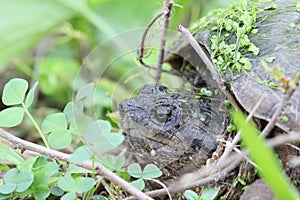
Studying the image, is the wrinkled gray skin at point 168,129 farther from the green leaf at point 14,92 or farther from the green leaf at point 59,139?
the green leaf at point 14,92

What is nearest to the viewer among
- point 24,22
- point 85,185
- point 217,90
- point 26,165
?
point 85,185

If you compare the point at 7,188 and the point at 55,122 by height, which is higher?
the point at 55,122

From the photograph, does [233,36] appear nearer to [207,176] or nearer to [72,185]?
[207,176]

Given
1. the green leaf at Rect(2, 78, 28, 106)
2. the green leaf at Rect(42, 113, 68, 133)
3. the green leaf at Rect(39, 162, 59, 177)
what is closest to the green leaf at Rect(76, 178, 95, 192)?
the green leaf at Rect(39, 162, 59, 177)

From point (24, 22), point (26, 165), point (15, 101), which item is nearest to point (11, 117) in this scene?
point (15, 101)

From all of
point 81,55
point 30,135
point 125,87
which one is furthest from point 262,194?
point 81,55

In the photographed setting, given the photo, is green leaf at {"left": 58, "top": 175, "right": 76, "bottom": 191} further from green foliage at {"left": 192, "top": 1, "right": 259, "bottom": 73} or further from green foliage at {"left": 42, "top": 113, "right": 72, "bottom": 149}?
green foliage at {"left": 192, "top": 1, "right": 259, "bottom": 73}
